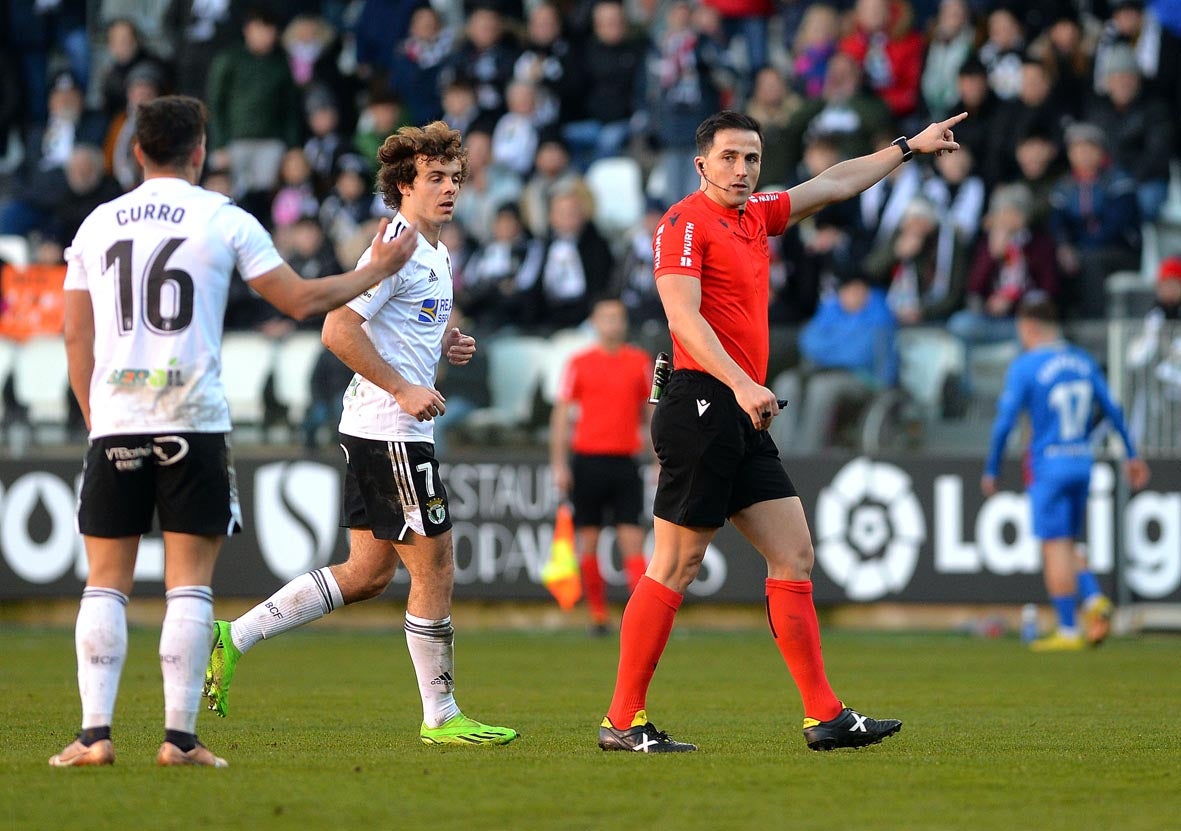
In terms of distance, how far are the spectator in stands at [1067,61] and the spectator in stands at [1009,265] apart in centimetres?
180

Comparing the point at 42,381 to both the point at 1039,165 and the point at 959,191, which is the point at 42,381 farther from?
the point at 1039,165

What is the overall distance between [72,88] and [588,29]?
6.00 meters

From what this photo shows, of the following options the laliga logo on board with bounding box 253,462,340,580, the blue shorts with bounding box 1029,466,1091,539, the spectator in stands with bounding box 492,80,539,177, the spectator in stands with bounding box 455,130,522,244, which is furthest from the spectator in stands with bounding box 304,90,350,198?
the blue shorts with bounding box 1029,466,1091,539

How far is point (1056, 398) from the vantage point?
13.5 meters

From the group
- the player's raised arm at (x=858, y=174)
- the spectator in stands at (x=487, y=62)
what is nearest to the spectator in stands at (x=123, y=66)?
the spectator in stands at (x=487, y=62)

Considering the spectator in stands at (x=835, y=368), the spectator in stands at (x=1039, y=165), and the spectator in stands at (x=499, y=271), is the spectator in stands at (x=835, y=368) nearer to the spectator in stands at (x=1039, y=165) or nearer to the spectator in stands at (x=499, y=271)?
the spectator in stands at (x=1039, y=165)

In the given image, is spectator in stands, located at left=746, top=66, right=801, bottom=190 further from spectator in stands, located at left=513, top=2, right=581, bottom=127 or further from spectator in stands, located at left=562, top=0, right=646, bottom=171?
spectator in stands, located at left=513, top=2, right=581, bottom=127

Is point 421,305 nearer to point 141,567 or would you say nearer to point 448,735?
point 448,735

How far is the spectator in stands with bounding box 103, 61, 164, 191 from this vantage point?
19.9 meters

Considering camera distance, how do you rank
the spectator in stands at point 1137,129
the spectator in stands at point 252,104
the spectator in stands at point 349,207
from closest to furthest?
1. the spectator in stands at point 1137,129
2. the spectator in stands at point 349,207
3. the spectator in stands at point 252,104

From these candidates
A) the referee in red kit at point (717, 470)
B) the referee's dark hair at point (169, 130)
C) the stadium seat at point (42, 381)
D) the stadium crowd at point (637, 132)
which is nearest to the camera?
the referee's dark hair at point (169, 130)

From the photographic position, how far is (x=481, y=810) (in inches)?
210

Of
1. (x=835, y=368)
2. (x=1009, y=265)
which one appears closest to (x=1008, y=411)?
(x=835, y=368)

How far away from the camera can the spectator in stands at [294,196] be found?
19.1 metres
